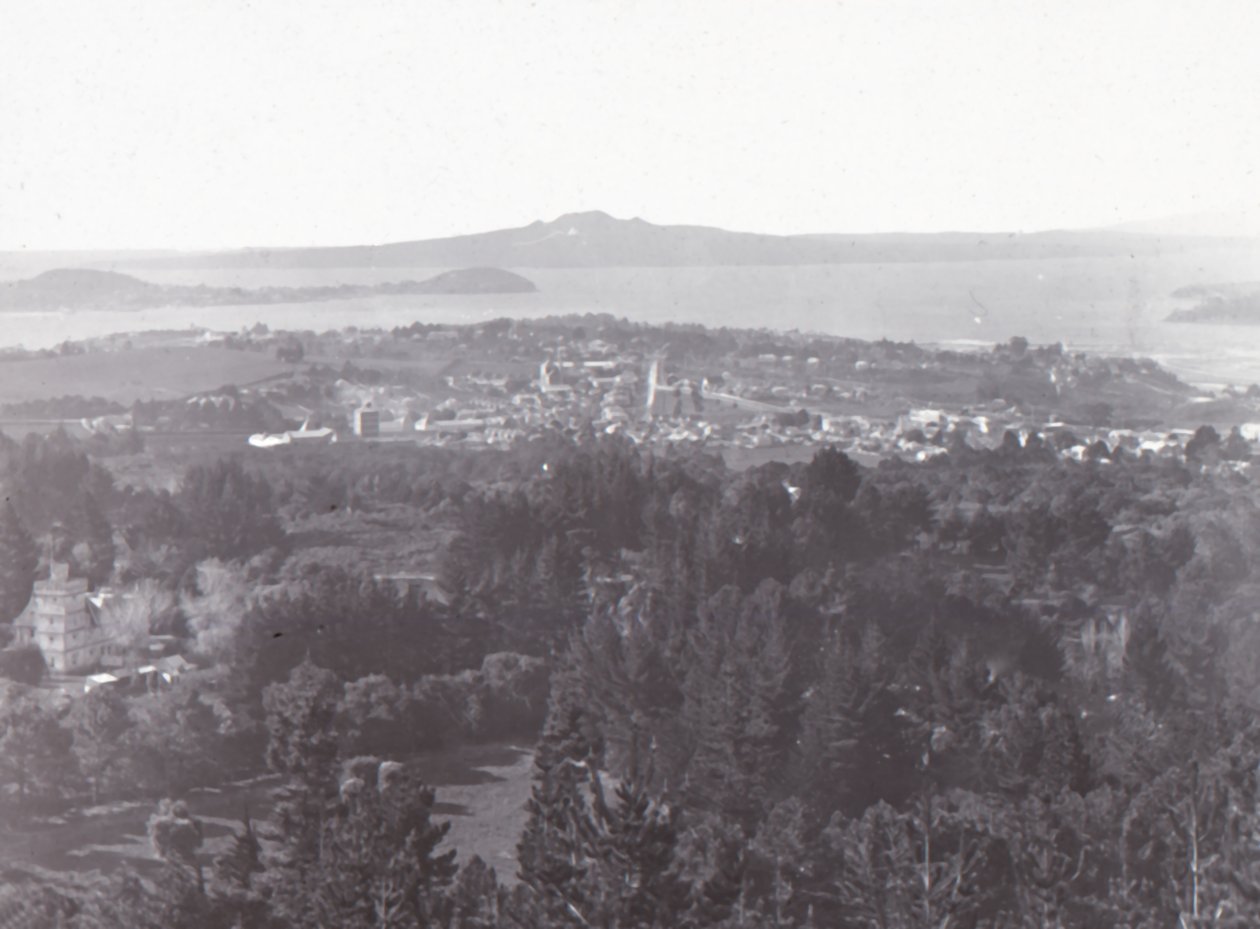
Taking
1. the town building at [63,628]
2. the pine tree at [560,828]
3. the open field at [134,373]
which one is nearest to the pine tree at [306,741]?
the pine tree at [560,828]

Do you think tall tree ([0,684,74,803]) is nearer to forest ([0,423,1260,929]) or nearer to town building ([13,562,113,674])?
forest ([0,423,1260,929])

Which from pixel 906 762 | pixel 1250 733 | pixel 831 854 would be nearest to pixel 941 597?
pixel 906 762

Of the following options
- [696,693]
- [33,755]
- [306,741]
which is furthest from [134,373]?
[306,741]

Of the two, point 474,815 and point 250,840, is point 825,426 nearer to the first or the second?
point 474,815

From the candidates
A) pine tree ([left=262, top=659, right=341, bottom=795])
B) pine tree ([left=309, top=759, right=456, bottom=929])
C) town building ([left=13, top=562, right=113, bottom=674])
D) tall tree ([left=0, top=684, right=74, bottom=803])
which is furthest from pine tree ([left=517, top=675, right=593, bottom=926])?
town building ([left=13, top=562, right=113, bottom=674])

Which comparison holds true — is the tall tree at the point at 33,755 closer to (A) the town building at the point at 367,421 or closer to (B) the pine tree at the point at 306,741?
(B) the pine tree at the point at 306,741

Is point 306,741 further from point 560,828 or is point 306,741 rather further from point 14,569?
point 14,569
